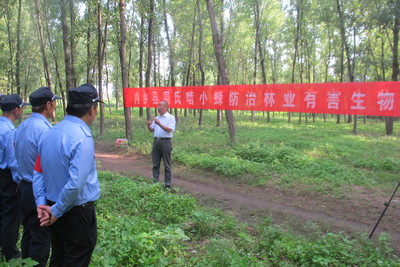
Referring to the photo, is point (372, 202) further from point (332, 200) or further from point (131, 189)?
point (131, 189)

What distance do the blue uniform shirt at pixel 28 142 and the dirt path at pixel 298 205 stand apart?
3.80 m

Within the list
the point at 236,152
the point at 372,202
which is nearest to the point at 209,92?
the point at 236,152

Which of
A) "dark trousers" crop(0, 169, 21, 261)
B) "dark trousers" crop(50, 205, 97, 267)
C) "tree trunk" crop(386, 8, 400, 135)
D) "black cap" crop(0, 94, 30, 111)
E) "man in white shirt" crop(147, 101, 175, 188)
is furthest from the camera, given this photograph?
"tree trunk" crop(386, 8, 400, 135)

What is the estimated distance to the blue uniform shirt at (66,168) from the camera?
1995mm

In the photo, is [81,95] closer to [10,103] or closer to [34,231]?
[34,231]

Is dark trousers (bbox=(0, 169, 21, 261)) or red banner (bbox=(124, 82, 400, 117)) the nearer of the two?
dark trousers (bbox=(0, 169, 21, 261))

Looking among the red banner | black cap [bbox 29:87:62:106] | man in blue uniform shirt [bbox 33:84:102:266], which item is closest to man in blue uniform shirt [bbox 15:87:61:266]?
black cap [bbox 29:87:62:106]

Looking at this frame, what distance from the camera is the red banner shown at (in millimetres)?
6328

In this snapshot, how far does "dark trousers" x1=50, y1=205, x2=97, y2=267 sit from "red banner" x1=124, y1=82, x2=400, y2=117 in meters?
6.58

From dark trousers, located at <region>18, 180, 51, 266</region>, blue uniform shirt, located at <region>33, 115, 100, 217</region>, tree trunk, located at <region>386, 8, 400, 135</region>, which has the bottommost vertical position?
dark trousers, located at <region>18, 180, 51, 266</region>

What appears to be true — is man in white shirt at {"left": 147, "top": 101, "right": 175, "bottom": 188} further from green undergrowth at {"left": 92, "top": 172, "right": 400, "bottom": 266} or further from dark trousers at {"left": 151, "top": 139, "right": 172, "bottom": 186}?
green undergrowth at {"left": 92, "top": 172, "right": 400, "bottom": 266}

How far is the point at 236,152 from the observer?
983 cm

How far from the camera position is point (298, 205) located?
6.01 meters

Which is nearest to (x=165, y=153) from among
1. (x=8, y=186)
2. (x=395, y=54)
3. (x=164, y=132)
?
(x=164, y=132)
